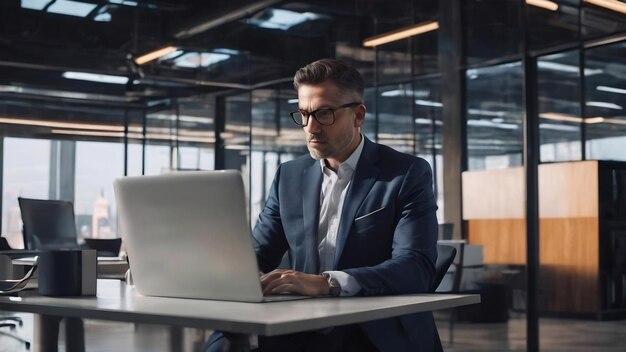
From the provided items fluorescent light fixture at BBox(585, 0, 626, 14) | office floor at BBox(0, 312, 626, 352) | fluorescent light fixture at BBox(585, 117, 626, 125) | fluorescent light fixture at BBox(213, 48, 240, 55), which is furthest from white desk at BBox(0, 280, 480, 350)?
fluorescent light fixture at BBox(213, 48, 240, 55)

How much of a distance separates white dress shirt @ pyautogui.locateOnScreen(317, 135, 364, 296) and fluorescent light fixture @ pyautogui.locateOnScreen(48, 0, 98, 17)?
7.57m

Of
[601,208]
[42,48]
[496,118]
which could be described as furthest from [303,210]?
[42,48]

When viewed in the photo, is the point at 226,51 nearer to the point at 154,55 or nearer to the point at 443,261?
the point at 154,55

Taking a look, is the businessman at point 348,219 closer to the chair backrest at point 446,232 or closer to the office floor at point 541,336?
the office floor at point 541,336

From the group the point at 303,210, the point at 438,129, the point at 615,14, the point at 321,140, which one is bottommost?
the point at 303,210

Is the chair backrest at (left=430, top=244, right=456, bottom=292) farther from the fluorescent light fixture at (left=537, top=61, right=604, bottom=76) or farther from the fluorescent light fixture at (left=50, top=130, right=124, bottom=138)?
the fluorescent light fixture at (left=50, top=130, right=124, bottom=138)

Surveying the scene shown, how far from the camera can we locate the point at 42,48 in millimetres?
9359

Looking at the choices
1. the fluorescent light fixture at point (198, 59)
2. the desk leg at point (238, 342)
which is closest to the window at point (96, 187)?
the fluorescent light fixture at point (198, 59)

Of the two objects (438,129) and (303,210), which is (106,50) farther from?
(303,210)

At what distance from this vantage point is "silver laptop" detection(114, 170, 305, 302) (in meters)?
1.95

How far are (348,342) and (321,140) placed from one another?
57 cm

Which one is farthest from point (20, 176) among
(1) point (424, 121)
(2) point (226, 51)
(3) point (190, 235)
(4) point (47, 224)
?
(3) point (190, 235)

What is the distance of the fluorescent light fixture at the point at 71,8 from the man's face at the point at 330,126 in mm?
7614

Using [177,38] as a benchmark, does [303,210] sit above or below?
below
